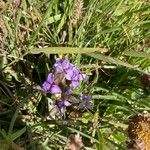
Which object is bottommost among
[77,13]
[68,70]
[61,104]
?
[61,104]

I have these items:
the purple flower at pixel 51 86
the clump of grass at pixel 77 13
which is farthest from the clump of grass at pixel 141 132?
the clump of grass at pixel 77 13

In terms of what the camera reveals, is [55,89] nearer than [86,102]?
Yes

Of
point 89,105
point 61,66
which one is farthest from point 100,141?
point 61,66

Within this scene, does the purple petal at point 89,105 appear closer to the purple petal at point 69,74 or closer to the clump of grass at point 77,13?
the purple petal at point 69,74

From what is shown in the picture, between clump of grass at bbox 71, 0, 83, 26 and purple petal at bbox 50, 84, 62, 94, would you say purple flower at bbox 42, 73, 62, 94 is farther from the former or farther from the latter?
clump of grass at bbox 71, 0, 83, 26

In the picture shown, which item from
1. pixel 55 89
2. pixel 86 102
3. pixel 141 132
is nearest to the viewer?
pixel 141 132

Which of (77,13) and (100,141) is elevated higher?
(77,13)

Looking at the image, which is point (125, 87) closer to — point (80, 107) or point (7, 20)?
point (80, 107)

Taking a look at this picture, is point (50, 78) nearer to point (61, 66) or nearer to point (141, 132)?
point (61, 66)
